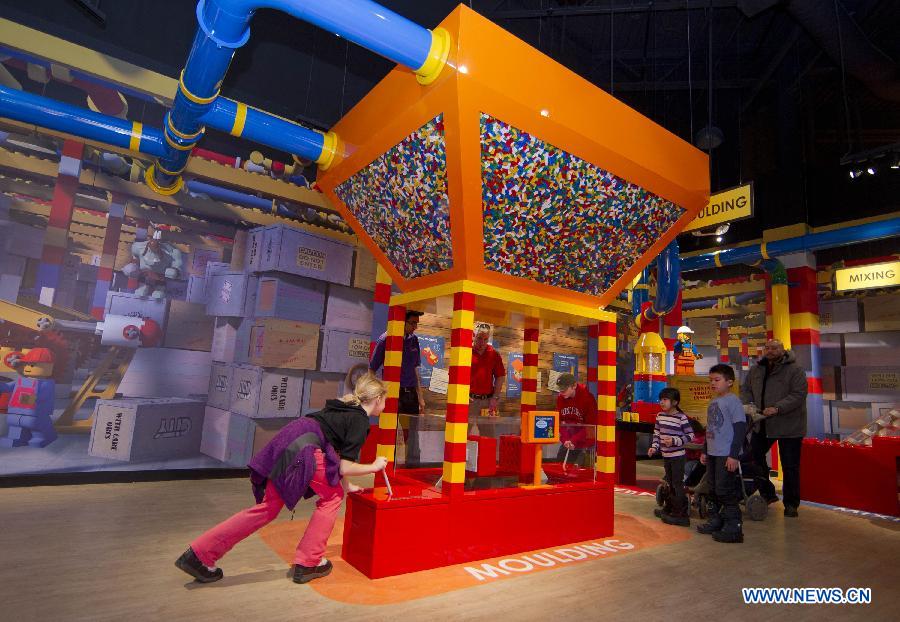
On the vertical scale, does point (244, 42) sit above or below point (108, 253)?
above

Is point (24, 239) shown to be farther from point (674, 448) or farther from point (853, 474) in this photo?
point (853, 474)

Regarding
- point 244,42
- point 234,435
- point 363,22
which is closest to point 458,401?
point 363,22

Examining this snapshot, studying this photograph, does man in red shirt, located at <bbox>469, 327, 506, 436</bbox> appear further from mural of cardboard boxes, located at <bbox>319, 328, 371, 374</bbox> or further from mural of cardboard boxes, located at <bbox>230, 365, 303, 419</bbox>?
mural of cardboard boxes, located at <bbox>230, 365, 303, 419</bbox>

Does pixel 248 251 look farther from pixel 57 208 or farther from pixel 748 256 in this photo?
pixel 748 256

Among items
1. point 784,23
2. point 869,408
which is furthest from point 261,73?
point 869,408

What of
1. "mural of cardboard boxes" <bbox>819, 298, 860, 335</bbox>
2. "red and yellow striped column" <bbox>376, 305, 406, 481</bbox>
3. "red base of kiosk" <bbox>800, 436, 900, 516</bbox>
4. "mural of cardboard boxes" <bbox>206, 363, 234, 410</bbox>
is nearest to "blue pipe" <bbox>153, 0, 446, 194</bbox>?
"red and yellow striped column" <bbox>376, 305, 406, 481</bbox>

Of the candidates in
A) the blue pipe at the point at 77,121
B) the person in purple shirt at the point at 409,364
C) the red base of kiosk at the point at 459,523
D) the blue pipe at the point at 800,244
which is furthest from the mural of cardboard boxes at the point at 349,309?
the blue pipe at the point at 800,244

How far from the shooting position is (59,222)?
205 inches

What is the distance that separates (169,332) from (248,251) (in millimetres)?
1345

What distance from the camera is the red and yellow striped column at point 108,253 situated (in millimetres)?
5336

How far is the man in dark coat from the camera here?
5.00 metres

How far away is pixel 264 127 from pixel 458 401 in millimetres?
2604

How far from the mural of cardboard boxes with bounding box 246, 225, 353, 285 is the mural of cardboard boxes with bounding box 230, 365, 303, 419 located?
4.07ft

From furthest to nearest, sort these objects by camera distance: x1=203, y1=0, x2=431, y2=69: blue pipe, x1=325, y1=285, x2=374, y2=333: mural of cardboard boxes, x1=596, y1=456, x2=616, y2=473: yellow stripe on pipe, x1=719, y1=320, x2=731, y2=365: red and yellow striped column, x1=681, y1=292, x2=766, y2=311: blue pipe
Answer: x1=719, y1=320, x2=731, y2=365: red and yellow striped column
x1=681, y1=292, x2=766, y2=311: blue pipe
x1=325, y1=285, x2=374, y2=333: mural of cardboard boxes
x1=596, y1=456, x2=616, y2=473: yellow stripe on pipe
x1=203, y1=0, x2=431, y2=69: blue pipe
